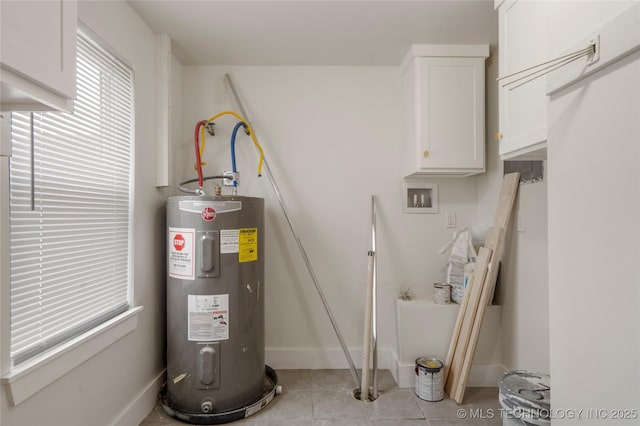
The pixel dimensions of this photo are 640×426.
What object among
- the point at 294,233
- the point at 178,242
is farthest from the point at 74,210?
the point at 294,233

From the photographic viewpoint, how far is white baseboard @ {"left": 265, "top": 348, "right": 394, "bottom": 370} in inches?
96.4

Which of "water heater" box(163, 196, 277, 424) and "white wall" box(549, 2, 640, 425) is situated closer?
"white wall" box(549, 2, 640, 425)

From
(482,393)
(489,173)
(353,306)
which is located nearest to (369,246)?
(353,306)

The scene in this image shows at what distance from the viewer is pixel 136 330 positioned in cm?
182

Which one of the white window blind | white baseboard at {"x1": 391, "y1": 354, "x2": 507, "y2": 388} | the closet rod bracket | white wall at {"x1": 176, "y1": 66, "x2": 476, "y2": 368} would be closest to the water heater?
the white window blind

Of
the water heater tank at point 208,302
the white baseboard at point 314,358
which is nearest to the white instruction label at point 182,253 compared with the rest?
the water heater tank at point 208,302

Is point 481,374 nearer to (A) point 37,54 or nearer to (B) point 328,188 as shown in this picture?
(B) point 328,188

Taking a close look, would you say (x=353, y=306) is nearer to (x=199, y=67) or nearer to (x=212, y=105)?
(x=212, y=105)

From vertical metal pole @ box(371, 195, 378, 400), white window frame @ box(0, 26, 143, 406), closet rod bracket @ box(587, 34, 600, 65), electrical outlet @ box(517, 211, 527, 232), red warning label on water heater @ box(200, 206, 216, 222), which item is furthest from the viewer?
vertical metal pole @ box(371, 195, 378, 400)

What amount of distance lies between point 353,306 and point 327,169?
105 centimetres

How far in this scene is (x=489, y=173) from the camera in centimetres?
234

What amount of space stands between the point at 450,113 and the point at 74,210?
2.14 metres

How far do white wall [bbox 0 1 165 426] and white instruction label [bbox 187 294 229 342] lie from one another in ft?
1.01

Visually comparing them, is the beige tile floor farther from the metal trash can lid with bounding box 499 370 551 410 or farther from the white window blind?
the white window blind
